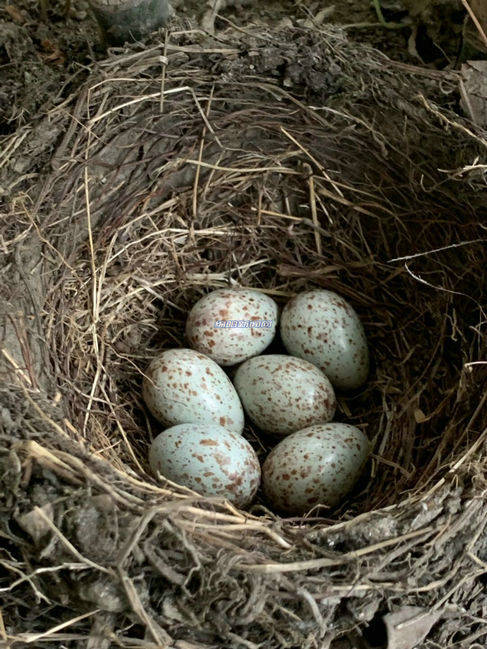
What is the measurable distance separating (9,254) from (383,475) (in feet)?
3.78

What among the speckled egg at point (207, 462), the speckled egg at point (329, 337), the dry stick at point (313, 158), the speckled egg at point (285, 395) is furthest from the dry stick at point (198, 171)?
the speckled egg at point (207, 462)

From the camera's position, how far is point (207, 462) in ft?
6.46

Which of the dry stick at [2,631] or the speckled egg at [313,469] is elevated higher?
the dry stick at [2,631]

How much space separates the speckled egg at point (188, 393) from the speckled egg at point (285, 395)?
0.20 ft

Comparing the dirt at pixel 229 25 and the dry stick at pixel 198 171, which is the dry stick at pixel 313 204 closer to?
the dry stick at pixel 198 171

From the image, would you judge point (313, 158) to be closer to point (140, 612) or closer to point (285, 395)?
point (285, 395)

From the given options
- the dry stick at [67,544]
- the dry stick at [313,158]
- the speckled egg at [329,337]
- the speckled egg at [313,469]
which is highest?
the dry stick at [313,158]

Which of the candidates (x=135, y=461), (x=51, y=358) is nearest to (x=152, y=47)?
(x=51, y=358)

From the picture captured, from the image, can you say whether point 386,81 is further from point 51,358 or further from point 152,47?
point 51,358

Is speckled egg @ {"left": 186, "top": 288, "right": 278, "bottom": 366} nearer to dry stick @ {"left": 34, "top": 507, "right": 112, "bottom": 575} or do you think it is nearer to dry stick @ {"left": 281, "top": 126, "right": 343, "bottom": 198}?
dry stick @ {"left": 281, "top": 126, "right": 343, "bottom": 198}

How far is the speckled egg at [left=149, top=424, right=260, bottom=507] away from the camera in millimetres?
1974

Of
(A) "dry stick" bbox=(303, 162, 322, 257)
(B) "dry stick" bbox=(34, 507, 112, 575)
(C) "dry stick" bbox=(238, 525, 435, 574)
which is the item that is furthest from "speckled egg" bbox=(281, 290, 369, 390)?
(B) "dry stick" bbox=(34, 507, 112, 575)

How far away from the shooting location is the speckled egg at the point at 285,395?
2242mm

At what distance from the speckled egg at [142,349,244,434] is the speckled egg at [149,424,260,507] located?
4.9 inches
